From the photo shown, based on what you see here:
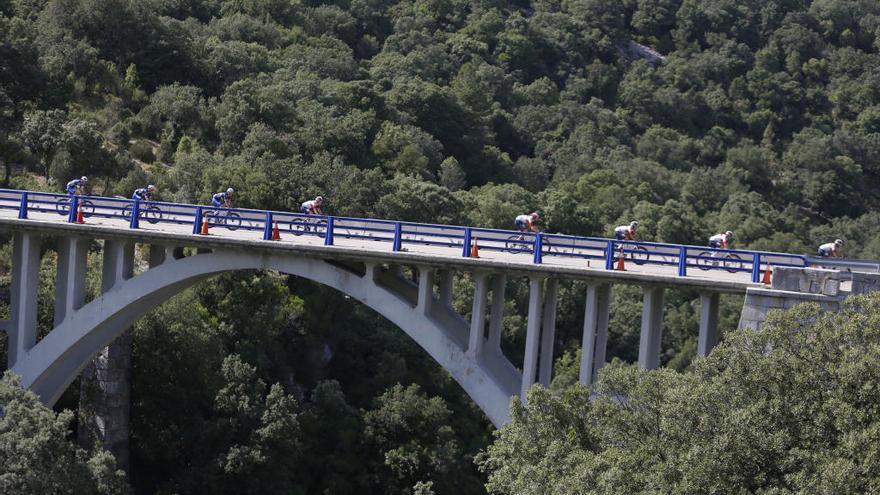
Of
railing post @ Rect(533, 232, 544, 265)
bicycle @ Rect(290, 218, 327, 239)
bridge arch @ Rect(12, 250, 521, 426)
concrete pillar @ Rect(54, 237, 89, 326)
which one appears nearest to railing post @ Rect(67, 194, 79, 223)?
concrete pillar @ Rect(54, 237, 89, 326)

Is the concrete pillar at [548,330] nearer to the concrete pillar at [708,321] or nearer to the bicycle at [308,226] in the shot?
the concrete pillar at [708,321]

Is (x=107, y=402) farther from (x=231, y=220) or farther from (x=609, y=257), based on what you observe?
(x=609, y=257)

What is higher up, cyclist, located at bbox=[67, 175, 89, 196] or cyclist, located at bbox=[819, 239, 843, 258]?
cyclist, located at bbox=[67, 175, 89, 196]

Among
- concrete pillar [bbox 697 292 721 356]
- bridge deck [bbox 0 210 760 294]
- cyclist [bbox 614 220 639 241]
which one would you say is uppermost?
cyclist [bbox 614 220 639 241]

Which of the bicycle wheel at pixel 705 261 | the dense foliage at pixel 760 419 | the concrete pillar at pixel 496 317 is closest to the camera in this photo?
the dense foliage at pixel 760 419

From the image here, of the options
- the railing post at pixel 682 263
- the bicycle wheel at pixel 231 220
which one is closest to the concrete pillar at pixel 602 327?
the railing post at pixel 682 263

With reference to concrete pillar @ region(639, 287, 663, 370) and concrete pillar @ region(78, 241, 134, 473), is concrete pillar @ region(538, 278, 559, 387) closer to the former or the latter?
concrete pillar @ region(639, 287, 663, 370)
